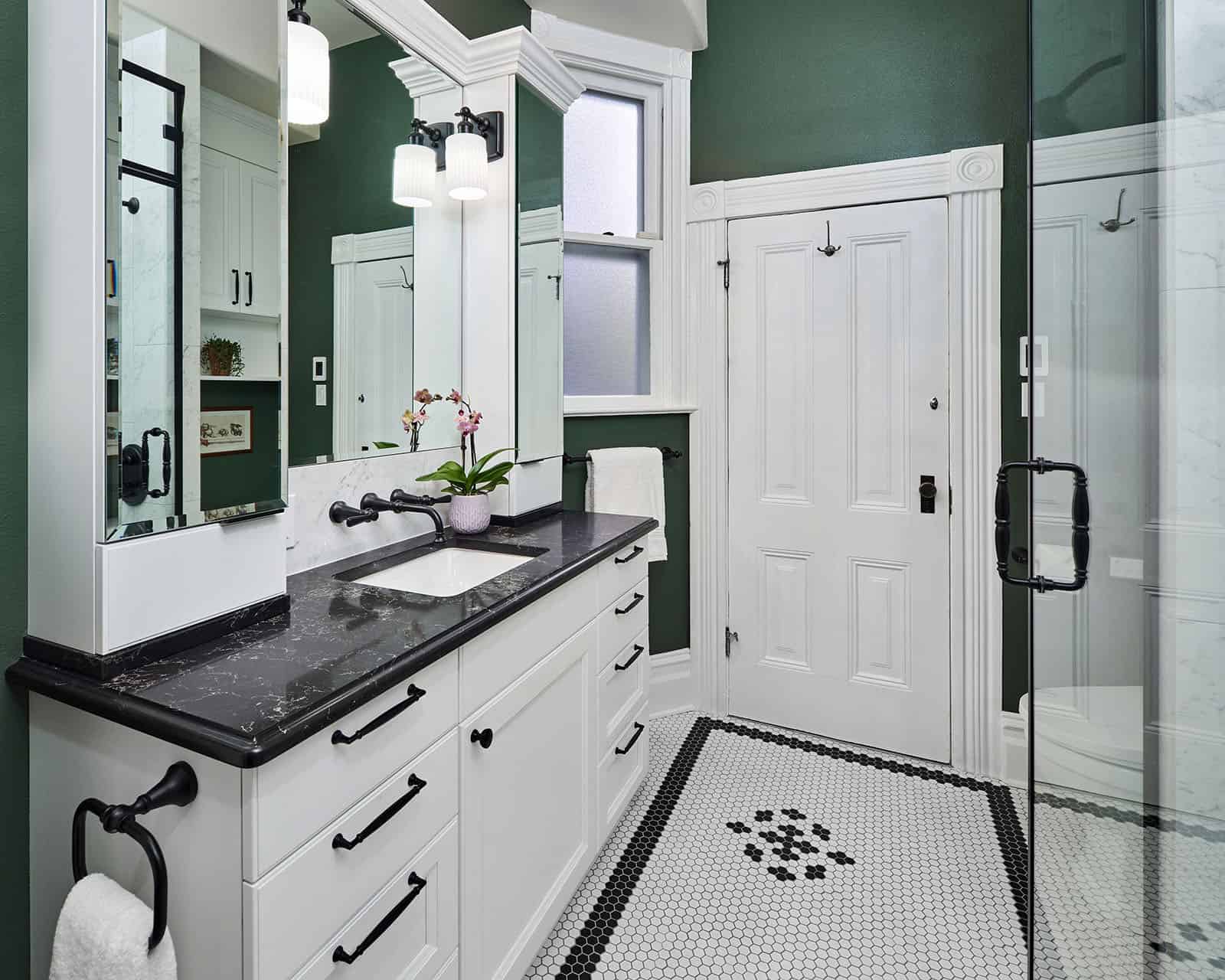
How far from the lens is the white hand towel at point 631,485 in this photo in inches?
102

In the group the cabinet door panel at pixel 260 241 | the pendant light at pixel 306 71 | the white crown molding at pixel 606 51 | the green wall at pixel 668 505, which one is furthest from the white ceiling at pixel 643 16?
the cabinet door panel at pixel 260 241

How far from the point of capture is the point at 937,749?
8.24ft

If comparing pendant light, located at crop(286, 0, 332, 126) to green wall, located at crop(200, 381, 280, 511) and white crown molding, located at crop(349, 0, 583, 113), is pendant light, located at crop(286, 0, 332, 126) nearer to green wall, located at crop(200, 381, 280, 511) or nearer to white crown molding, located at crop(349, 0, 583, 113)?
white crown molding, located at crop(349, 0, 583, 113)

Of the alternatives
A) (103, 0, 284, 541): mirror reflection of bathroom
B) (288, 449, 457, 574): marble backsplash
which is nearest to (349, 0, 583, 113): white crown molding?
(103, 0, 284, 541): mirror reflection of bathroom

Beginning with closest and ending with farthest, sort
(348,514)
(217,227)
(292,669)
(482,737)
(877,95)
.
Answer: (292,669) < (217,227) < (482,737) < (348,514) < (877,95)

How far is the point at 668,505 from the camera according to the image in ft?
9.39

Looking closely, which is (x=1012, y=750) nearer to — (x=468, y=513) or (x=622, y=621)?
(x=622, y=621)

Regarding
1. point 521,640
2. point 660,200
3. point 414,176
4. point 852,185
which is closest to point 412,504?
point 521,640

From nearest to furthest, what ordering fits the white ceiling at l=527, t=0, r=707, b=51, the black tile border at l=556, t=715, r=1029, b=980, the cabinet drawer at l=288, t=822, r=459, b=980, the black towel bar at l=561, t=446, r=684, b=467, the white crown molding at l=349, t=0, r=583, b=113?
the cabinet drawer at l=288, t=822, r=459, b=980, the black tile border at l=556, t=715, r=1029, b=980, the white crown molding at l=349, t=0, r=583, b=113, the white ceiling at l=527, t=0, r=707, b=51, the black towel bar at l=561, t=446, r=684, b=467

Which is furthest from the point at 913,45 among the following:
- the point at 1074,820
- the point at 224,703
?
the point at 224,703

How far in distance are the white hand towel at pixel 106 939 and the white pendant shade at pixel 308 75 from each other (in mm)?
1497

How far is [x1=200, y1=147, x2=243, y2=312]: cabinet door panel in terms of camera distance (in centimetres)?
111

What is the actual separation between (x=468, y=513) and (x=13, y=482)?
1.05 m

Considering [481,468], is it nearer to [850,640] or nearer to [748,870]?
[748,870]
